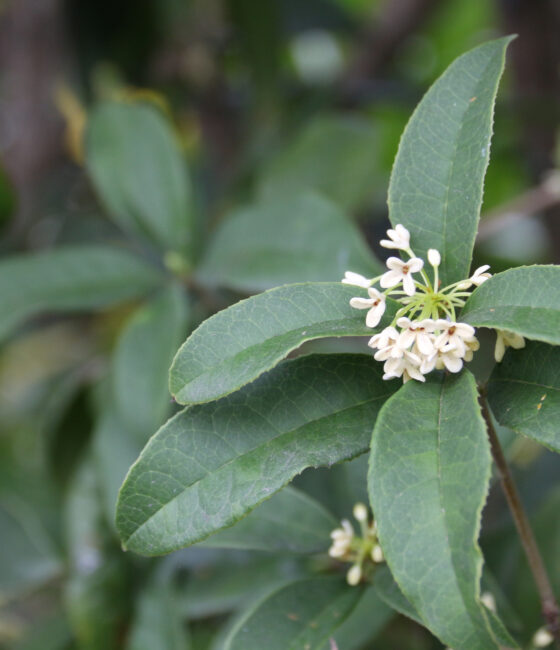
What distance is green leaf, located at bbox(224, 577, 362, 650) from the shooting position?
640 mm

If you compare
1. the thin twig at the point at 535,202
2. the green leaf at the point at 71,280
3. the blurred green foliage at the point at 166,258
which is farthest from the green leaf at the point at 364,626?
the thin twig at the point at 535,202

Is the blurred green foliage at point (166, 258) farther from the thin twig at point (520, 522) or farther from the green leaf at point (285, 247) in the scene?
the thin twig at point (520, 522)

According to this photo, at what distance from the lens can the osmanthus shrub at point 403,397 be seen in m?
0.48

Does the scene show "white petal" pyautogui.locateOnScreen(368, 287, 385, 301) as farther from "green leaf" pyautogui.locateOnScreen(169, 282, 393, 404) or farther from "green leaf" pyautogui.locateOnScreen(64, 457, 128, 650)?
"green leaf" pyautogui.locateOnScreen(64, 457, 128, 650)

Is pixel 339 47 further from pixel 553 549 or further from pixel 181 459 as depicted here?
pixel 181 459

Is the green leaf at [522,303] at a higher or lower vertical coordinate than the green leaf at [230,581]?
higher

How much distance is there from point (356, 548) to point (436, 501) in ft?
0.77

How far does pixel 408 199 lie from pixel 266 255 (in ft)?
1.37

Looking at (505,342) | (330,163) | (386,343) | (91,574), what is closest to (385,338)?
(386,343)

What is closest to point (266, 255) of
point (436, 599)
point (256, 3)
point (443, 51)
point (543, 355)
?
point (543, 355)

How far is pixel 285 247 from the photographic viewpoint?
1021 millimetres

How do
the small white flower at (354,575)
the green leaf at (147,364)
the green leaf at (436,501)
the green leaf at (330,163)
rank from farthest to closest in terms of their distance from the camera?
the green leaf at (330,163) → the green leaf at (147,364) → the small white flower at (354,575) → the green leaf at (436,501)

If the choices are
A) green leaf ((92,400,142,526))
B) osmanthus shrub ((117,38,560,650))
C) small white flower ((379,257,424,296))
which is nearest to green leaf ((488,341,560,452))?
osmanthus shrub ((117,38,560,650))

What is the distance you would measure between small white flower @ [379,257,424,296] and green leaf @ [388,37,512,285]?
62 millimetres
